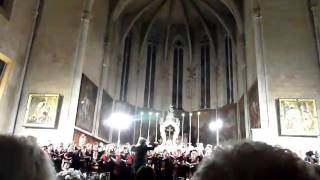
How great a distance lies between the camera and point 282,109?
1177 cm

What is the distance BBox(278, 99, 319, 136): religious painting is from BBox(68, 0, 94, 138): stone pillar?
28.7ft

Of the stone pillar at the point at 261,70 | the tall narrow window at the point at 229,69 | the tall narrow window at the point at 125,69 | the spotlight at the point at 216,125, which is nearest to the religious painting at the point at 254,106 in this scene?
the stone pillar at the point at 261,70

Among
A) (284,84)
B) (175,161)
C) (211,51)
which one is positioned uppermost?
(211,51)

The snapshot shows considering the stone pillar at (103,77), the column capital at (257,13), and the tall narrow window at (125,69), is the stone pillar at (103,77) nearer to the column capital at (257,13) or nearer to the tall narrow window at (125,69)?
the tall narrow window at (125,69)

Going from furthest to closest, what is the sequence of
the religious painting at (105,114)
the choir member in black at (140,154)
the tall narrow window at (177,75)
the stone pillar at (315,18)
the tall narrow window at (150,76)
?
1. the tall narrow window at (177,75)
2. the tall narrow window at (150,76)
3. the religious painting at (105,114)
4. the stone pillar at (315,18)
5. the choir member in black at (140,154)

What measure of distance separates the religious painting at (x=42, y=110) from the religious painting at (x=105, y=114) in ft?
13.9

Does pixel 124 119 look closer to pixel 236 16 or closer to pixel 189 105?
pixel 189 105

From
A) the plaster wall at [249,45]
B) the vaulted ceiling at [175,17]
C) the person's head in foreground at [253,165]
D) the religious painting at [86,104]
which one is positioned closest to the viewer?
the person's head in foreground at [253,165]

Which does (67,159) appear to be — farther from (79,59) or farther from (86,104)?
(86,104)

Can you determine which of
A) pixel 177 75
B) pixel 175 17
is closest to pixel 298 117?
pixel 177 75

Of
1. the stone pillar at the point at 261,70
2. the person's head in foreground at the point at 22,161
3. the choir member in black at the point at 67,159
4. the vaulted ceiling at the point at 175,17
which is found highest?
the vaulted ceiling at the point at 175,17

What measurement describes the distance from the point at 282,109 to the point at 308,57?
264 centimetres

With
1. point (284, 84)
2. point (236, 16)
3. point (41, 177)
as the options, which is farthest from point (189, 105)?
point (41, 177)

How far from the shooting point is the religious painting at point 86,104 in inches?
552
